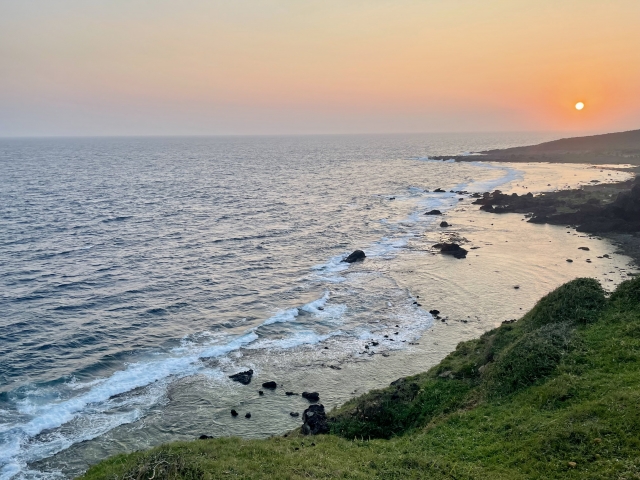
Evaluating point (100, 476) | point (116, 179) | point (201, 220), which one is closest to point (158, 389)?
point (100, 476)

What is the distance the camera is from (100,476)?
55.8 ft

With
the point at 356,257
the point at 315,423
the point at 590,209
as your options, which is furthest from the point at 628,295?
the point at 590,209

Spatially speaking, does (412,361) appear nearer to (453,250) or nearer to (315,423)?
(315,423)

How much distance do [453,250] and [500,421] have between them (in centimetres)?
3895

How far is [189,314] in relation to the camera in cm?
3959

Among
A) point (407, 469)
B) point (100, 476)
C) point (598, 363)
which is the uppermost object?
point (598, 363)

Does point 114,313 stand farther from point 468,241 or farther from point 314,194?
point 314,194

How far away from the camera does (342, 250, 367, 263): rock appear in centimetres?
5491

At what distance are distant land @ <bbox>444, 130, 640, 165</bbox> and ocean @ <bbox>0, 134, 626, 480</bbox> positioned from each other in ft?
304

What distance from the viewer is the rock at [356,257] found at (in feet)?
180

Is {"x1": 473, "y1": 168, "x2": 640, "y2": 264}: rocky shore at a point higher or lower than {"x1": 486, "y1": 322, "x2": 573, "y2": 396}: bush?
higher

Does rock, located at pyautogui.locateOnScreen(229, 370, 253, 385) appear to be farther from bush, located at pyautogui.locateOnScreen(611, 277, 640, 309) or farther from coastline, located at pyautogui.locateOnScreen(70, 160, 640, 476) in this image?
bush, located at pyautogui.locateOnScreen(611, 277, 640, 309)

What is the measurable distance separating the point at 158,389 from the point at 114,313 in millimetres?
13544

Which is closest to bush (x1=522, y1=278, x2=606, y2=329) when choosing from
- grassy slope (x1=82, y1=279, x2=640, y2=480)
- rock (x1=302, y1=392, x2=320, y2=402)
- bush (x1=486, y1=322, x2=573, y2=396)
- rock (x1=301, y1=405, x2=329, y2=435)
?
grassy slope (x1=82, y1=279, x2=640, y2=480)
